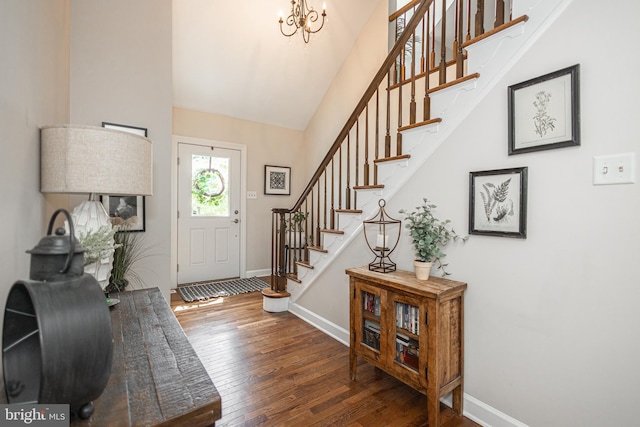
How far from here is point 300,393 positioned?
1.88 m

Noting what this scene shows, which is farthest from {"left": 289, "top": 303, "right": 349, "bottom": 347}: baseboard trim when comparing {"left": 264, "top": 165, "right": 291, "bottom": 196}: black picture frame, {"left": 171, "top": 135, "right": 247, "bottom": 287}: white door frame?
{"left": 264, "top": 165, "right": 291, "bottom": 196}: black picture frame

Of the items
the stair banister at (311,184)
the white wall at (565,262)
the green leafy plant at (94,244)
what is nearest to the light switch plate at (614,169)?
the white wall at (565,262)

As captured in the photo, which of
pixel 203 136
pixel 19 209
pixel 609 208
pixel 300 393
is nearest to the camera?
pixel 19 209

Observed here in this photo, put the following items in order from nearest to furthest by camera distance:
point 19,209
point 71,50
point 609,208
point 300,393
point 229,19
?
point 19,209 < point 609,208 < point 300,393 < point 71,50 < point 229,19

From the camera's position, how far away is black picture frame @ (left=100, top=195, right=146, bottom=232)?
2.22m

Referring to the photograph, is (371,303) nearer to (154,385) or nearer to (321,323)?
(321,323)

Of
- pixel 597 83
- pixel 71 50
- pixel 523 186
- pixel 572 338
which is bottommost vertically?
pixel 572 338

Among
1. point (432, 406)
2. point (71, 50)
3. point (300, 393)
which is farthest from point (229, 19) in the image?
point (432, 406)

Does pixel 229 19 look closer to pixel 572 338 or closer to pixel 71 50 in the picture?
pixel 71 50

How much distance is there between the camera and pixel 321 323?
2865 mm

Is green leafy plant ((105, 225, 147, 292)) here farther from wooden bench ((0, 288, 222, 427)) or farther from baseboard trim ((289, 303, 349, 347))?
baseboard trim ((289, 303, 349, 347))

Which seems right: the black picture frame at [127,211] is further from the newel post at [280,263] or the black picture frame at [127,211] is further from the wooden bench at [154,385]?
the newel post at [280,263]

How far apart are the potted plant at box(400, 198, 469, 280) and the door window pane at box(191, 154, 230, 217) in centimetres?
338

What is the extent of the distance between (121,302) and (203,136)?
3321 mm
